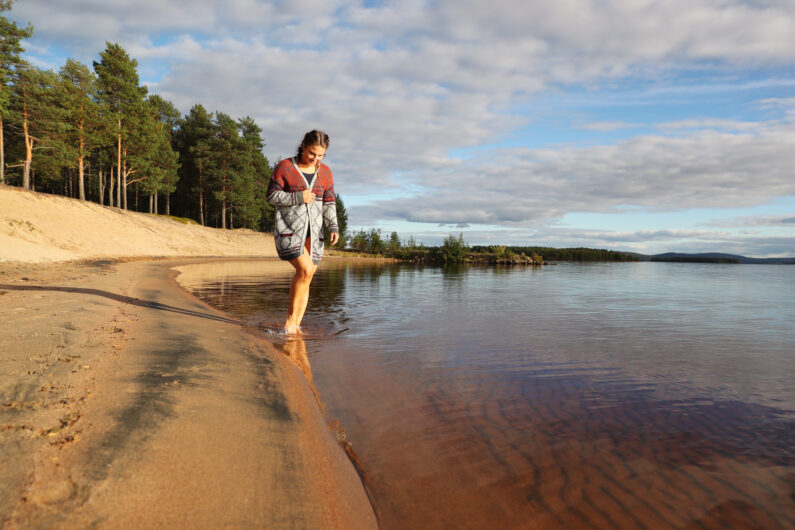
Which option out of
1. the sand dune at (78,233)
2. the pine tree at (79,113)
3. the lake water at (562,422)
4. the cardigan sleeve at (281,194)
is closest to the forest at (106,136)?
the pine tree at (79,113)

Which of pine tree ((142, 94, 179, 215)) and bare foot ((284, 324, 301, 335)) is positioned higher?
pine tree ((142, 94, 179, 215))

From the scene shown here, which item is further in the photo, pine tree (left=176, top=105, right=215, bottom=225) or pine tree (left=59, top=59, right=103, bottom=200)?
pine tree (left=176, top=105, right=215, bottom=225)

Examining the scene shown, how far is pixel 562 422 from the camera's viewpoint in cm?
304

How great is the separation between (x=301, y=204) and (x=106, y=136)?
42792mm

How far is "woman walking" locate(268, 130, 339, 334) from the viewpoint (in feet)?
17.9

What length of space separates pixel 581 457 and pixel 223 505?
2.05 m

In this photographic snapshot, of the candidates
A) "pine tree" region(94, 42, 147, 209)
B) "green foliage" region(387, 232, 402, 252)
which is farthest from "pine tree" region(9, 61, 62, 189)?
"green foliage" region(387, 232, 402, 252)

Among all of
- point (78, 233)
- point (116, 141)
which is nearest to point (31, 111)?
point (116, 141)

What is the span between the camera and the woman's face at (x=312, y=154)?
17.8ft

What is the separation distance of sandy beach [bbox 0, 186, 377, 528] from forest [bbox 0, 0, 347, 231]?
29.5 meters

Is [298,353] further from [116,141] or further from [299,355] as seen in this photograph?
[116,141]

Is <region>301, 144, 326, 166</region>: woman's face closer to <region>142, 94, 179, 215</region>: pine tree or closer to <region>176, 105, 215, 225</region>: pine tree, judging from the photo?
<region>142, 94, 179, 215</region>: pine tree

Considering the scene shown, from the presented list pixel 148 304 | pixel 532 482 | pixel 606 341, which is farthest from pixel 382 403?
pixel 148 304

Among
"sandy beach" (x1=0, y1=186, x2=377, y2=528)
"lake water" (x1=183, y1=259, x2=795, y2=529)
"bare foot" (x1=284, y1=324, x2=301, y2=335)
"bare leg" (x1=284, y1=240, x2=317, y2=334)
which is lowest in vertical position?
"lake water" (x1=183, y1=259, x2=795, y2=529)
